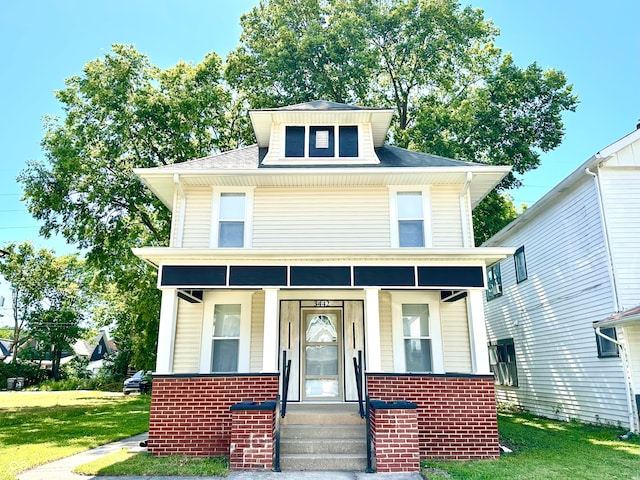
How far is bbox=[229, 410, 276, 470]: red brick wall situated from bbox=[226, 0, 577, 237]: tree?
12.2m

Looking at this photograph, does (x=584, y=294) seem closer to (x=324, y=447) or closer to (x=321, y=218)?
(x=321, y=218)

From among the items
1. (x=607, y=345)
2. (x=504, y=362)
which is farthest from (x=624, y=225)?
(x=504, y=362)

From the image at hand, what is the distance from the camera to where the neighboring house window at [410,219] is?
380 inches

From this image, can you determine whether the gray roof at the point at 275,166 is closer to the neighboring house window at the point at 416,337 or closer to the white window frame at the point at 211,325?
the white window frame at the point at 211,325

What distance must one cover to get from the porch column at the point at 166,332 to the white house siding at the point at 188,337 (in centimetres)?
96

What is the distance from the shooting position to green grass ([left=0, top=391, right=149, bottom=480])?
291 inches

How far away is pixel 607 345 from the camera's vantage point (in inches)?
382

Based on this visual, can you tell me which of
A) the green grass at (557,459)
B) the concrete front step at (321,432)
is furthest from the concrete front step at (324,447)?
the green grass at (557,459)

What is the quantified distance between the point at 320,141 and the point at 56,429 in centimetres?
924

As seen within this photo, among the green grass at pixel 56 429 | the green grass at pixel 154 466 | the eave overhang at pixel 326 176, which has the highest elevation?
the eave overhang at pixel 326 176

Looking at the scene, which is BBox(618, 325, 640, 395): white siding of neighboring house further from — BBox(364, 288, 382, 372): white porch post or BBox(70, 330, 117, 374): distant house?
BBox(70, 330, 117, 374): distant house

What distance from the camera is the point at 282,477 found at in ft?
20.5

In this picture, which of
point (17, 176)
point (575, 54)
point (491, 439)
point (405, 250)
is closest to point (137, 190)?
point (17, 176)

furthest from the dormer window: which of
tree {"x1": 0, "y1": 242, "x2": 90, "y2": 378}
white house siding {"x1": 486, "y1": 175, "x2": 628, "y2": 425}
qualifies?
tree {"x1": 0, "y1": 242, "x2": 90, "y2": 378}
